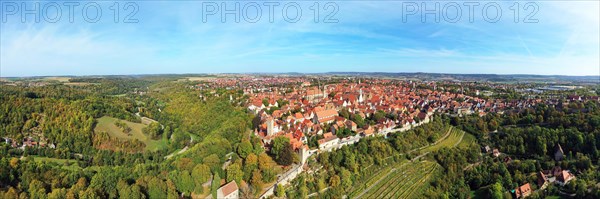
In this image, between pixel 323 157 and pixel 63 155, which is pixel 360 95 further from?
pixel 63 155

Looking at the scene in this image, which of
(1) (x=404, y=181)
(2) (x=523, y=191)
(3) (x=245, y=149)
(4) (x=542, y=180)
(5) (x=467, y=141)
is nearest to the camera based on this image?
(2) (x=523, y=191)

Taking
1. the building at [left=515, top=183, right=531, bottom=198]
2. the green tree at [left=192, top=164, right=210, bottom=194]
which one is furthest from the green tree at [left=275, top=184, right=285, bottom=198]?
the building at [left=515, top=183, right=531, bottom=198]

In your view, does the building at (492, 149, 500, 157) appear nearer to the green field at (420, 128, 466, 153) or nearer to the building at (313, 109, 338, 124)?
the green field at (420, 128, 466, 153)

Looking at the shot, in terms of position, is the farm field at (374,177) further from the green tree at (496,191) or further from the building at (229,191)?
the building at (229,191)

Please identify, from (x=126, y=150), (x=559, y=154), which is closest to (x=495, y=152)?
(x=559, y=154)

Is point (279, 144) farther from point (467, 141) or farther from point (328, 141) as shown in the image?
point (467, 141)

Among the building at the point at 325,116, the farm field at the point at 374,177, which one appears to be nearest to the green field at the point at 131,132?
the building at the point at 325,116
